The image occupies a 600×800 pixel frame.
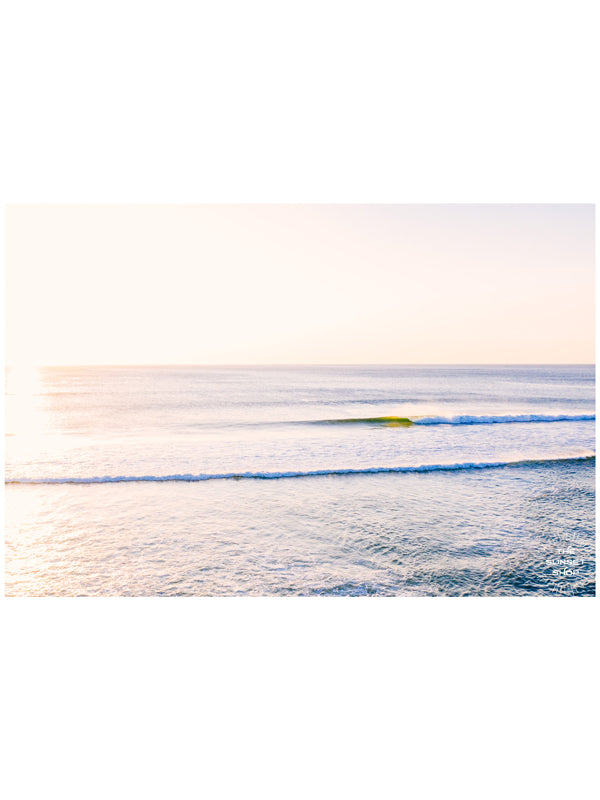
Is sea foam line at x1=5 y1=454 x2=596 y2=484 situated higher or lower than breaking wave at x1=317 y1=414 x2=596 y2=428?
lower

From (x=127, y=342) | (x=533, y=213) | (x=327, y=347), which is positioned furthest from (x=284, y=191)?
(x=127, y=342)

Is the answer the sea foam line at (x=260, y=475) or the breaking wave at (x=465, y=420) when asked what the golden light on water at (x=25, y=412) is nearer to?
the sea foam line at (x=260, y=475)

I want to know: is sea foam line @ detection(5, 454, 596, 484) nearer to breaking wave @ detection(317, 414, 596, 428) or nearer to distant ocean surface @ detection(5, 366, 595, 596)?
distant ocean surface @ detection(5, 366, 595, 596)

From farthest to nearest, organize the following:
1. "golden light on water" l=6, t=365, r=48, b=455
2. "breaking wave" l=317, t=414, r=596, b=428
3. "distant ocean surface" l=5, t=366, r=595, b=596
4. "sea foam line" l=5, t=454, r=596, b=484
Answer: "breaking wave" l=317, t=414, r=596, b=428
"golden light on water" l=6, t=365, r=48, b=455
"sea foam line" l=5, t=454, r=596, b=484
"distant ocean surface" l=5, t=366, r=595, b=596

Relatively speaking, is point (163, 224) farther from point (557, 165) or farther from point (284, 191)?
point (557, 165)

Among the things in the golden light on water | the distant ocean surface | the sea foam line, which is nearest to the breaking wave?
the distant ocean surface

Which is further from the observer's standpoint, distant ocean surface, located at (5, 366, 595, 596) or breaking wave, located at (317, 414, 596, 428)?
breaking wave, located at (317, 414, 596, 428)

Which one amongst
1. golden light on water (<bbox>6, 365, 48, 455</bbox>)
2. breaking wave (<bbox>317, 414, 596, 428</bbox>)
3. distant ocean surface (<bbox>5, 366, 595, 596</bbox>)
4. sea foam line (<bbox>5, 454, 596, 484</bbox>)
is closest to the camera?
distant ocean surface (<bbox>5, 366, 595, 596</bbox>)

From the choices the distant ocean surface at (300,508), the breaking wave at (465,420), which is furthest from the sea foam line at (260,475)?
the breaking wave at (465,420)

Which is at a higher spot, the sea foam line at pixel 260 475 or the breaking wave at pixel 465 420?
the breaking wave at pixel 465 420
